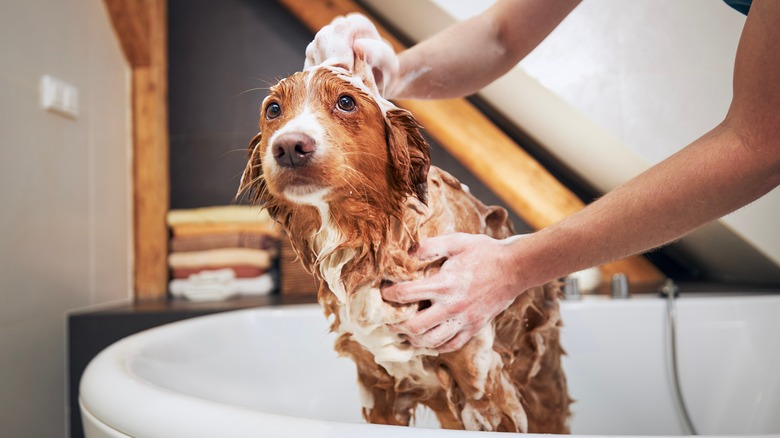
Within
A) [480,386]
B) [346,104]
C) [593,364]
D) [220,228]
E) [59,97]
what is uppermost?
[59,97]

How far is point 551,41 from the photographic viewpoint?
2.34 ft

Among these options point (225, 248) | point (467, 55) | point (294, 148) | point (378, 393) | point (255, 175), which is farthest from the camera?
point (225, 248)

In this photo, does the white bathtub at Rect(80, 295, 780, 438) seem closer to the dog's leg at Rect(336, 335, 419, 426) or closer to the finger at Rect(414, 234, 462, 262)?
the dog's leg at Rect(336, 335, 419, 426)

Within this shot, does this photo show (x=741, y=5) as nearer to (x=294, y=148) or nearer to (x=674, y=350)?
(x=294, y=148)

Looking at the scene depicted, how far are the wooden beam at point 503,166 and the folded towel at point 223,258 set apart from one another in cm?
101

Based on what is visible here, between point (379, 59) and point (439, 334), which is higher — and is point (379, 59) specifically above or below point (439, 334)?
above

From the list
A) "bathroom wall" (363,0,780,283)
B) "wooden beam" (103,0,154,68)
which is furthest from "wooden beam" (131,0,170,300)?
"bathroom wall" (363,0,780,283)

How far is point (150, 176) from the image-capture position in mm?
1939

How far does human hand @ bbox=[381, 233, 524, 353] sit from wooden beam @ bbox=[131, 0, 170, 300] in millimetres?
1584

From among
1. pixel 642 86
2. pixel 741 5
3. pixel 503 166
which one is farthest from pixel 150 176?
pixel 741 5

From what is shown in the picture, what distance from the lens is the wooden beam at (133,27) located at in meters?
1.81

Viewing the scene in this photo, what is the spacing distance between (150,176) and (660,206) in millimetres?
1821

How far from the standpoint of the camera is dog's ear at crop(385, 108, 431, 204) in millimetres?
577

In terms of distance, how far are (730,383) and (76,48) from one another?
6.36ft
